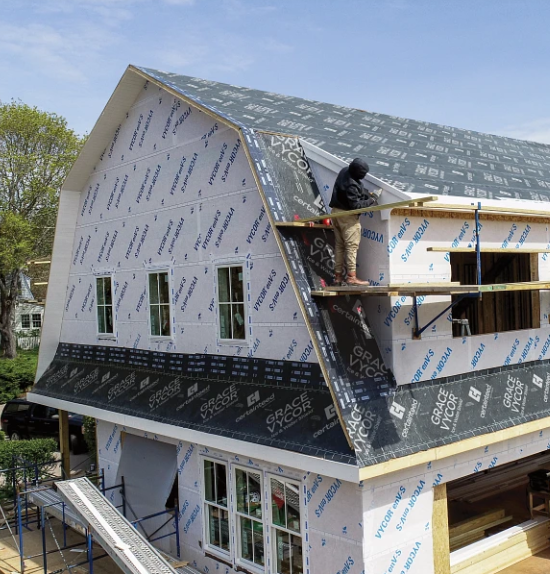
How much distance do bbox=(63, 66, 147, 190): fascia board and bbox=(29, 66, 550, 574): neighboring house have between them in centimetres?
5

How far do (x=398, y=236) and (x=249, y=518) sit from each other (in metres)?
4.76

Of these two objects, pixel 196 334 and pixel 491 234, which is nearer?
pixel 491 234

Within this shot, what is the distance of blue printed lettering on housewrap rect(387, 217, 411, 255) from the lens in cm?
858

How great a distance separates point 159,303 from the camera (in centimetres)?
1234

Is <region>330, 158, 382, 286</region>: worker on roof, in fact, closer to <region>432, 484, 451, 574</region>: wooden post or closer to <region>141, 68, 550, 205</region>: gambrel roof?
<region>141, 68, 550, 205</region>: gambrel roof

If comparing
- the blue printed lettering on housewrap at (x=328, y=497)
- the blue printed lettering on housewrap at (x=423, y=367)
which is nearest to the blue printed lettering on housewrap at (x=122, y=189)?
the blue printed lettering on housewrap at (x=423, y=367)

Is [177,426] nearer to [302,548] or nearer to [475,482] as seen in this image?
[302,548]

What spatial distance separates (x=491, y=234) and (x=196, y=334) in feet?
16.9

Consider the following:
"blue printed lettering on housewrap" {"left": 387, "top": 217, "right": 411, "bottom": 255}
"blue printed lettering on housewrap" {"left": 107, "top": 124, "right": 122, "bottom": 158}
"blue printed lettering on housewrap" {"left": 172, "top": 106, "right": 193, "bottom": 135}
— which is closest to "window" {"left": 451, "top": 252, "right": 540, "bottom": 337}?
"blue printed lettering on housewrap" {"left": 387, "top": 217, "right": 411, "bottom": 255}

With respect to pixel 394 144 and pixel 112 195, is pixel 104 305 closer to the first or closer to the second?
pixel 112 195

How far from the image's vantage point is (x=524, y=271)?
38.7 ft

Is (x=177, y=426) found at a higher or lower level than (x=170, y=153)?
lower

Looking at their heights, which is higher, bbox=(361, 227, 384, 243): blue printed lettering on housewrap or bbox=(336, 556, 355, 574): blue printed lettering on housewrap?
bbox=(361, 227, 384, 243): blue printed lettering on housewrap

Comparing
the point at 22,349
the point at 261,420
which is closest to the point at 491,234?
the point at 261,420
